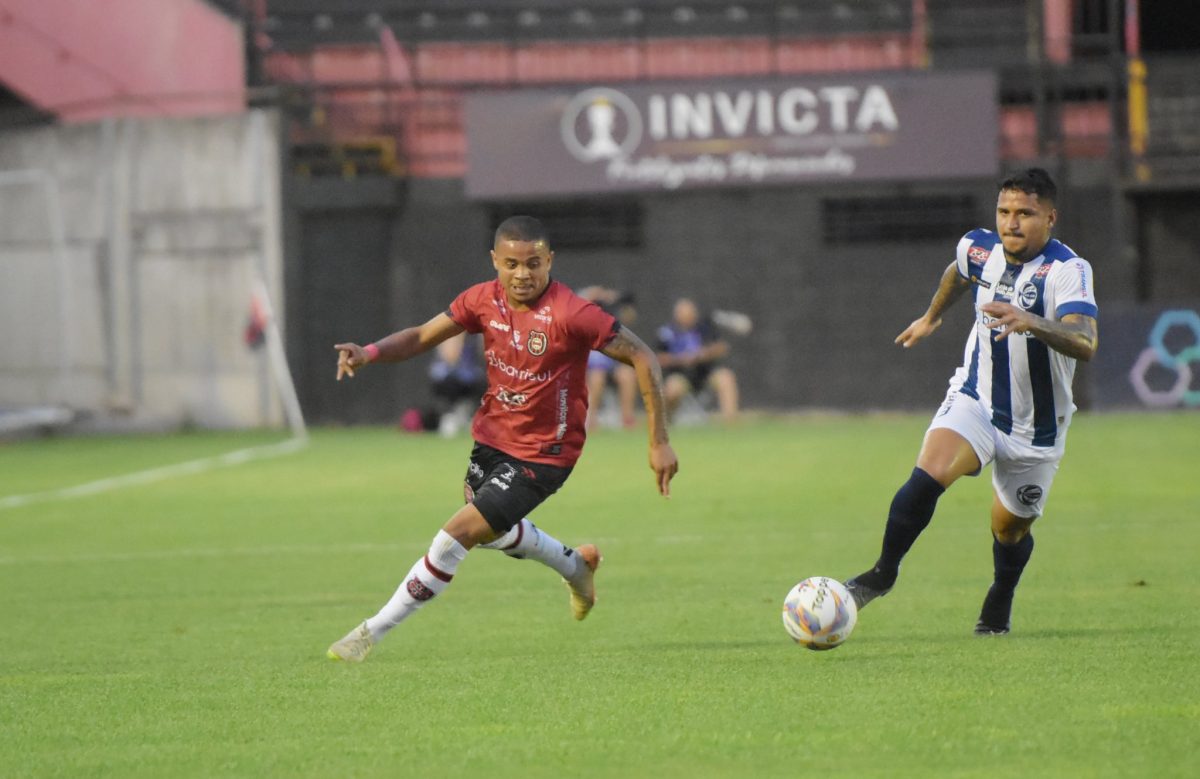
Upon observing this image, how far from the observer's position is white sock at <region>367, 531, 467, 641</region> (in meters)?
7.75

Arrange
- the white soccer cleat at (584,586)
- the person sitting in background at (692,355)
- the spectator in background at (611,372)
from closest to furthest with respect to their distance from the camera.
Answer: the white soccer cleat at (584,586) < the spectator in background at (611,372) < the person sitting in background at (692,355)

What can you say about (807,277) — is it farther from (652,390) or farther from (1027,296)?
(652,390)

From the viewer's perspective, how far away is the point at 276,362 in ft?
95.0

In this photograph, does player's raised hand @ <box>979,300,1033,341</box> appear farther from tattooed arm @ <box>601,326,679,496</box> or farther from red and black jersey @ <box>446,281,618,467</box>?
red and black jersey @ <box>446,281,618,467</box>

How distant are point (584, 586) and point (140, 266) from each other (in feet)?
73.3

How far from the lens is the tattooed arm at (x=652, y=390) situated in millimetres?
7684

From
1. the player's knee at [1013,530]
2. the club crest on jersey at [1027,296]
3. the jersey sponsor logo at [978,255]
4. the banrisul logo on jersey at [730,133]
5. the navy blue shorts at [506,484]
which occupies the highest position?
the banrisul logo on jersey at [730,133]

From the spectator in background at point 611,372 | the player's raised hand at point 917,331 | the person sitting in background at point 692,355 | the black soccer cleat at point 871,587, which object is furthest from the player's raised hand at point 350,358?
the person sitting in background at point 692,355

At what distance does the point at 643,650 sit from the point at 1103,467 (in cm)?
1100

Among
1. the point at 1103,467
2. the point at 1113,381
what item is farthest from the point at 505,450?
the point at 1113,381

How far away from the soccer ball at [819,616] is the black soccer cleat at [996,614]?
0.80 metres

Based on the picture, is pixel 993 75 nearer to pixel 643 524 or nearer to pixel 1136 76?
pixel 1136 76

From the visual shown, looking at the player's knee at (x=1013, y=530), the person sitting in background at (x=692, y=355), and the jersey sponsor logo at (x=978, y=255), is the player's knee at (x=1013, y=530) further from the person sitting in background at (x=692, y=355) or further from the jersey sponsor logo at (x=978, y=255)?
the person sitting in background at (x=692, y=355)

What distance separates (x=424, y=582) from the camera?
7750 millimetres
